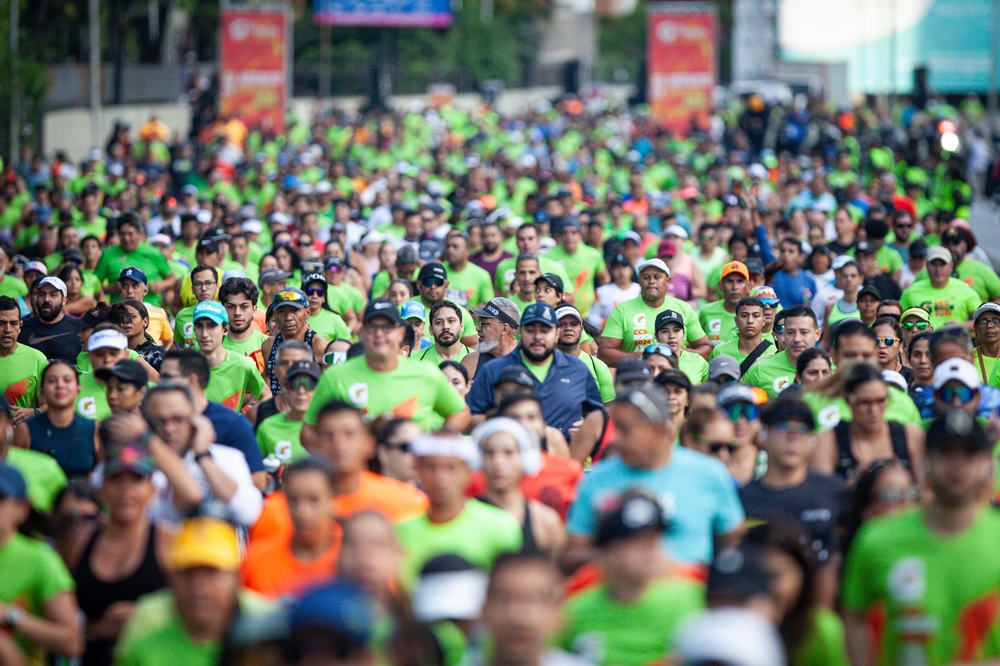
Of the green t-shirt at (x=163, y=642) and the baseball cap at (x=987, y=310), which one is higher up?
the baseball cap at (x=987, y=310)

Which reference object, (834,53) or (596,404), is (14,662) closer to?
(596,404)

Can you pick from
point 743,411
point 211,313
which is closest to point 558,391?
point 743,411

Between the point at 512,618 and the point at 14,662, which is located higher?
the point at 512,618

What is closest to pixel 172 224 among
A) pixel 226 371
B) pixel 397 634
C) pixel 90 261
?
pixel 90 261

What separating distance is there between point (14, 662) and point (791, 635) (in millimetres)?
2737

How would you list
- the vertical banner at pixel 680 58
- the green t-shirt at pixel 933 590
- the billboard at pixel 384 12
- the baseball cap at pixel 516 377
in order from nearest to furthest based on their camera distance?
1. the green t-shirt at pixel 933 590
2. the baseball cap at pixel 516 377
3. the vertical banner at pixel 680 58
4. the billboard at pixel 384 12

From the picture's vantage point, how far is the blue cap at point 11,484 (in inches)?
231

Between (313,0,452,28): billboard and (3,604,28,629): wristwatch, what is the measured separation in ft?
147

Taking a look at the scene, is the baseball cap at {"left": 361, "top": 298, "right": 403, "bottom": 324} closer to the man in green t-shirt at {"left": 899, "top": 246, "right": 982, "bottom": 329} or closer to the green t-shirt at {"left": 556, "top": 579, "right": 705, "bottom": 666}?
the green t-shirt at {"left": 556, "top": 579, "right": 705, "bottom": 666}

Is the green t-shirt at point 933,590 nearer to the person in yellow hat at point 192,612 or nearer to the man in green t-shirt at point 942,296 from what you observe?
the person in yellow hat at point 192,612

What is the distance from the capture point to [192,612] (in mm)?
4980

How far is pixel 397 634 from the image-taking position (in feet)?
15.9

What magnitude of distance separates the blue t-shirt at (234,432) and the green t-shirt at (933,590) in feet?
11.7

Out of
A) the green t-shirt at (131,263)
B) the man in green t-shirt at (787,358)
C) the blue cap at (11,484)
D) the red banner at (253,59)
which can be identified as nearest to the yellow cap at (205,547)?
the blue cap at (11,484)
